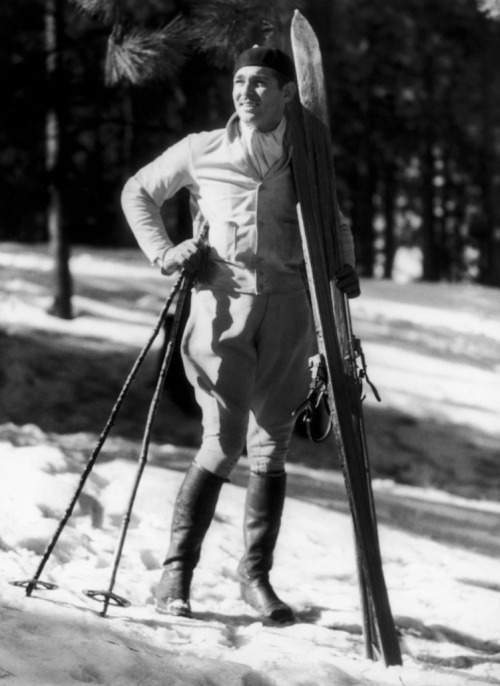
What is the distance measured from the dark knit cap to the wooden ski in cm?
6

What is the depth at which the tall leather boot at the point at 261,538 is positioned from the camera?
4.78 m

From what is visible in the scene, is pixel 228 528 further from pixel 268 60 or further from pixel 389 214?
pixel 389 214

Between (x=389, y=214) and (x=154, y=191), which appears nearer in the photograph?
(x=154, y=191)

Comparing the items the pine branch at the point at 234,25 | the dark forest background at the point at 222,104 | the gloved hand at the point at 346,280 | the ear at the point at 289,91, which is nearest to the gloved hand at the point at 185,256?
the gloved hand at the point at 346,280

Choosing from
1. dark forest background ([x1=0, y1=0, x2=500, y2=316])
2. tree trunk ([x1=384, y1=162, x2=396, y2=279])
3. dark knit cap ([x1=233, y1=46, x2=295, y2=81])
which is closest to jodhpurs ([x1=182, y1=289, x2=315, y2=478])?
dark knit cap ([x1=233, y1=46, x2=295, y2=81])

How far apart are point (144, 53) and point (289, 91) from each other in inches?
108

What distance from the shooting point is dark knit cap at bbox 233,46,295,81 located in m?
4.52

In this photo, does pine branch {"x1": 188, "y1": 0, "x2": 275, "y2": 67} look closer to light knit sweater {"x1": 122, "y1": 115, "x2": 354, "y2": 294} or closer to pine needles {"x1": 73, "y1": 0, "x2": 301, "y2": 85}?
pine needles {"x1": 73, "y1": 0, "x2": 301, "y2": 85}

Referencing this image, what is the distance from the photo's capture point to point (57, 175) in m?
12.7

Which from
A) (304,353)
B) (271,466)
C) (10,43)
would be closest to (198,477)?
(271,466)

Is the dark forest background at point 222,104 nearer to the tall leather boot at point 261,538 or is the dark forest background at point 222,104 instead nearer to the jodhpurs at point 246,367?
the jodhpurs at point 246,367

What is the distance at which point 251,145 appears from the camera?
15.1 ft

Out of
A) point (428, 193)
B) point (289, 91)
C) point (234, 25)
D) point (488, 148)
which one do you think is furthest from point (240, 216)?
point (428, 193)

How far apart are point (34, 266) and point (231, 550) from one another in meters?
10.6
